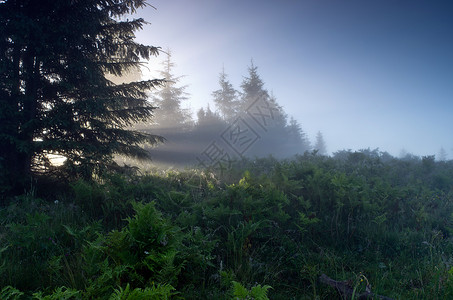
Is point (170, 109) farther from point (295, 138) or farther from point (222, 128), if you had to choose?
point (295, 138)

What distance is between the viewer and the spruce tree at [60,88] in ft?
17.3

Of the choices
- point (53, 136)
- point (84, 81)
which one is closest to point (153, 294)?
point (53, 136)

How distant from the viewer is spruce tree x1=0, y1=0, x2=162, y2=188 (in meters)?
5.26

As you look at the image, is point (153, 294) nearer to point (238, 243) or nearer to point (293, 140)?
point (238, 243)

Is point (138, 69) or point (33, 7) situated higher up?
point (33, 7)

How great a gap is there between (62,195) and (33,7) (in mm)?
4776

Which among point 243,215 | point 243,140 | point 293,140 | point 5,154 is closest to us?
point 243,215

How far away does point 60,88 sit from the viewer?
19.4 feet

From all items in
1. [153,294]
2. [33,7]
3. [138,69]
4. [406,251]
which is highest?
[33,7]

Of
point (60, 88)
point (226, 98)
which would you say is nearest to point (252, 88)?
point (226, 98)

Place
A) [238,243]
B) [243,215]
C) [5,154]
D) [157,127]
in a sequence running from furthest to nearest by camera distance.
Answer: [157,127] → [5,154] → [243,215] → [238,243]

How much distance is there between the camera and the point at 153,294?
1529 millimetres

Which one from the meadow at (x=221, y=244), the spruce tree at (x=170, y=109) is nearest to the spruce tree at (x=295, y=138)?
the spruce tree at (x=170, y=109)

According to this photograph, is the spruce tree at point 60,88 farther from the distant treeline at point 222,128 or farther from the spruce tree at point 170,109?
the spruce tree at point 170,109
